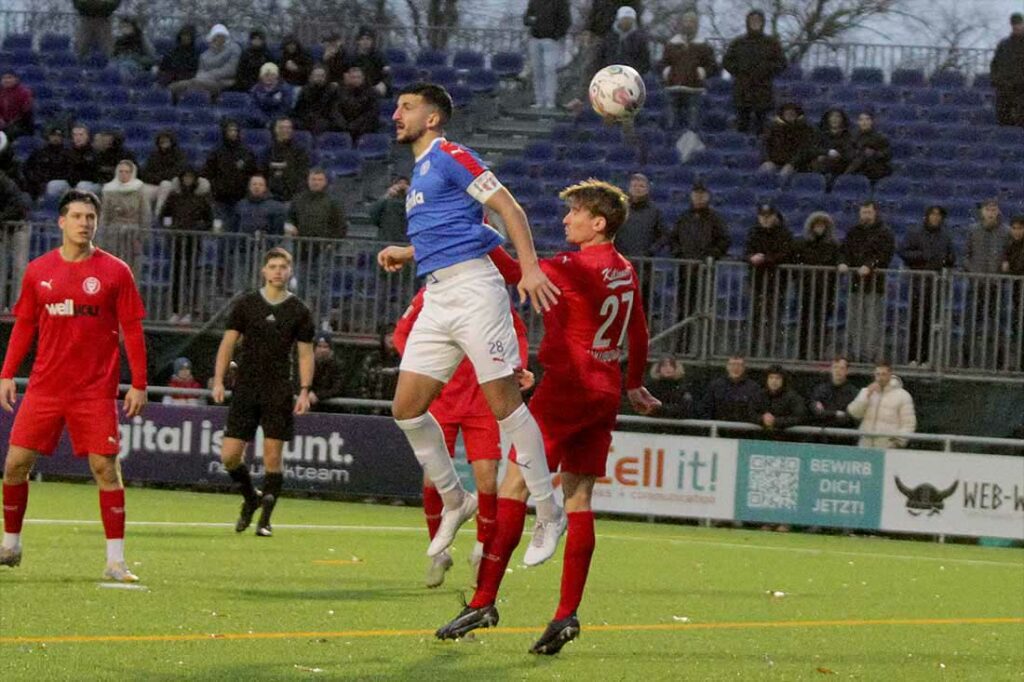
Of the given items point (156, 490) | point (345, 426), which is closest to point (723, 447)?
point (345, 426)

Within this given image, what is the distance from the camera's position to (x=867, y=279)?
20578mm

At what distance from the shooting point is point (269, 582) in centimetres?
1140

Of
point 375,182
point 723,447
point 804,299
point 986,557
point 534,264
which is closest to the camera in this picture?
point 534,264

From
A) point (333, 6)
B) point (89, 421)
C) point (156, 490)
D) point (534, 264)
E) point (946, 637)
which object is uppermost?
point (333, 6)

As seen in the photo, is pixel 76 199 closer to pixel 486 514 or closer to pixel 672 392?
pixel 486 514

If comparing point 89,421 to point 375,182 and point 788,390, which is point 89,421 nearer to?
point 788,390

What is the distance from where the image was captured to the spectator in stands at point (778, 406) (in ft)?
64.6

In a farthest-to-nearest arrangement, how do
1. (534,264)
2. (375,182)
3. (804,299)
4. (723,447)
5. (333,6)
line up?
(333,6), (375,182), (804,299), (723,447), (534,264)

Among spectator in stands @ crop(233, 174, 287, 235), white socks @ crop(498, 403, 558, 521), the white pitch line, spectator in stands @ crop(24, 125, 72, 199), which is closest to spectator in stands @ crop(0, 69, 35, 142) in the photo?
spectator in stands @ crop(24, 125, 72, 199)

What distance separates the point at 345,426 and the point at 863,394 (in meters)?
5.21

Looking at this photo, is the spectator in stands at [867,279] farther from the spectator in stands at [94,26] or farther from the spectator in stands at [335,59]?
the spectator in stands at [94,26]

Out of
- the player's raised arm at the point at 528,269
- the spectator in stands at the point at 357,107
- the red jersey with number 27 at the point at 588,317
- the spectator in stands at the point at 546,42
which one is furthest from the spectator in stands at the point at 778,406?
the player's raised arm at the point at 528,269

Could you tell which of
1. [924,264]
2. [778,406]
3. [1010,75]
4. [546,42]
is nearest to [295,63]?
[546,42]

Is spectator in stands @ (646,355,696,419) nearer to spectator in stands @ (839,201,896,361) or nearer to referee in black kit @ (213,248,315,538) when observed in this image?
spectator in stands @ (839,201,896,361)
